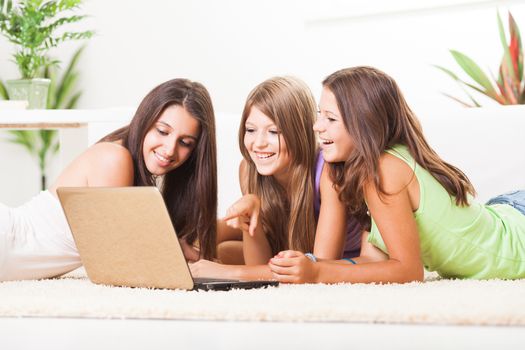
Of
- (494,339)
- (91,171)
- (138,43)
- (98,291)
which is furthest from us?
(138,43)

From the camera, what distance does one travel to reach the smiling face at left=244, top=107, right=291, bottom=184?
7.02 ft

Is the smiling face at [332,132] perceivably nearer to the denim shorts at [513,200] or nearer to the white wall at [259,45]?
the denim shorts at [513,200]

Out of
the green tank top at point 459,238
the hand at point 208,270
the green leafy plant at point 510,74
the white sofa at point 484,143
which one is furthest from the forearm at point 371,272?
the green leafy plant at point 510,74

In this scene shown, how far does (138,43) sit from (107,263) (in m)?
3.19

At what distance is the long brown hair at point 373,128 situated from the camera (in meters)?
1.80

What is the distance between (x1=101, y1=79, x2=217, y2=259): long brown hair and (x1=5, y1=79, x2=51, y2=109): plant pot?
119 cm

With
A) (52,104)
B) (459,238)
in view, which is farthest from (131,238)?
(52,104)

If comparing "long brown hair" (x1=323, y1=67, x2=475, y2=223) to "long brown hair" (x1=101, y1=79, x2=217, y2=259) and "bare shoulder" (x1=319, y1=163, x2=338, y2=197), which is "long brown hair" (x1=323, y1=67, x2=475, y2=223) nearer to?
"bare shoulder" (x1=319, y1=163, x2=338, y2=197)

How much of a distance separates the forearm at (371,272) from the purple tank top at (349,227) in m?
0.45

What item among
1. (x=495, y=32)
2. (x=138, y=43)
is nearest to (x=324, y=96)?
(x=495, y=32)

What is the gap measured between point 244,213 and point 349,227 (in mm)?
398

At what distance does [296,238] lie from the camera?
2.13m

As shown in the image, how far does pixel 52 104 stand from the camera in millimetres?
4809

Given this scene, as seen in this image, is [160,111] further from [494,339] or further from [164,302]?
[494,339]
